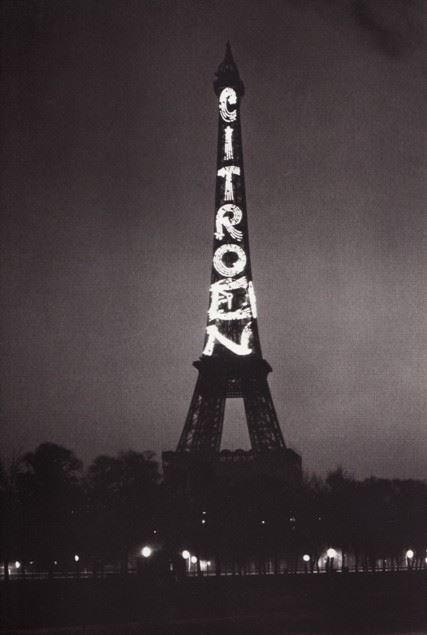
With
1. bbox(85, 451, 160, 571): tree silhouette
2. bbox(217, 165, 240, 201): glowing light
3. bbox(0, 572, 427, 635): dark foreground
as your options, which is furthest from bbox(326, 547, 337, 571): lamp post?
bbox(217, 165, 240, 201): glowing light

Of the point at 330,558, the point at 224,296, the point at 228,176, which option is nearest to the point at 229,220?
the point at 228,176

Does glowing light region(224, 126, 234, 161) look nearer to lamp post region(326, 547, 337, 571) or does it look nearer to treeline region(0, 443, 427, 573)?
treeline region(0, 443, 427, 573)

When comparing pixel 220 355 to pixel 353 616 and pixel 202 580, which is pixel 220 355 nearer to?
pixel 202 580

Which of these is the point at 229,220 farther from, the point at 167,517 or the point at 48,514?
the point at 48,514

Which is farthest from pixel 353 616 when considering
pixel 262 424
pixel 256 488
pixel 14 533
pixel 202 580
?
pixel 262 424

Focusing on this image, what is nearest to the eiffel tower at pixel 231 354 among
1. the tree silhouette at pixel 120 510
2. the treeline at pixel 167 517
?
the treeline at pixel 167 517

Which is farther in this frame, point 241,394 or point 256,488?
point 241,394

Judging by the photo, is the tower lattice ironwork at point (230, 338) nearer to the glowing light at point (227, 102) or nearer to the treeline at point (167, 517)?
the glowing light at point (227, 102)
